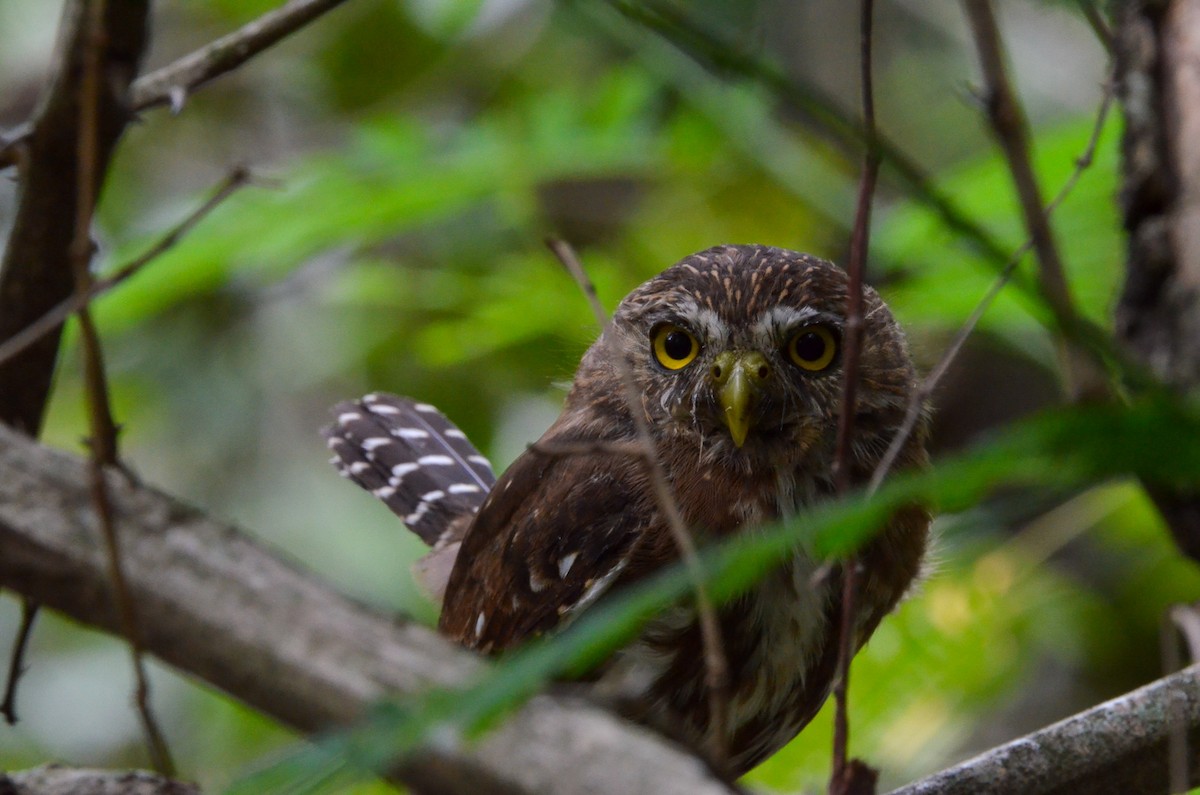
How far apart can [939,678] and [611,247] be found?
2279 mm

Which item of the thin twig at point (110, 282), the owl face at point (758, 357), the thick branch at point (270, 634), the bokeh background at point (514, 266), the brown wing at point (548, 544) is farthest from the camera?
the bokeh background at point (514, 266)

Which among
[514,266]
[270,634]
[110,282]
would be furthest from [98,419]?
[514,266]

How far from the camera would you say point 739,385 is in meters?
2.41

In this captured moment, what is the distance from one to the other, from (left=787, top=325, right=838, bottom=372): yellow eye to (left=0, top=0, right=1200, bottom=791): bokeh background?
46 centimetres

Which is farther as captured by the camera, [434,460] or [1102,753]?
[434,460]

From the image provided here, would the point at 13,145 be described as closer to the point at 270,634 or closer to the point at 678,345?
the point at 270,634

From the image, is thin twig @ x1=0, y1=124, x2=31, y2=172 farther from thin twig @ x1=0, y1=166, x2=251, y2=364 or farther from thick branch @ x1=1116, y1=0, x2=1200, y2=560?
thick branch @ x1=1116, y1=0, x2=1200, y2=560

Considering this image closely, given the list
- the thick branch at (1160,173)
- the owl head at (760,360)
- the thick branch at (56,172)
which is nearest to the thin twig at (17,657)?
the thick branch at (56,172)

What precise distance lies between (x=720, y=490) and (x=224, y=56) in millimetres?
1169

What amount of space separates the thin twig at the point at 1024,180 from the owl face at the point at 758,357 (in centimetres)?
129

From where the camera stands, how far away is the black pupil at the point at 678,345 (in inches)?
104

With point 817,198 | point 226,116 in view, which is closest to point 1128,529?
point 817,198

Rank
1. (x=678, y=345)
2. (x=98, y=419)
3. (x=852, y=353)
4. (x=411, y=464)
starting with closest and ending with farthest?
(x=98, y=419) < (x=852, y=353) < (x=678, y=345) < (x=411, y=464)

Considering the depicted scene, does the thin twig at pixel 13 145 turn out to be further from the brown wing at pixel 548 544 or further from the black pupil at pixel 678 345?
the black pupil at pixel 678 345
